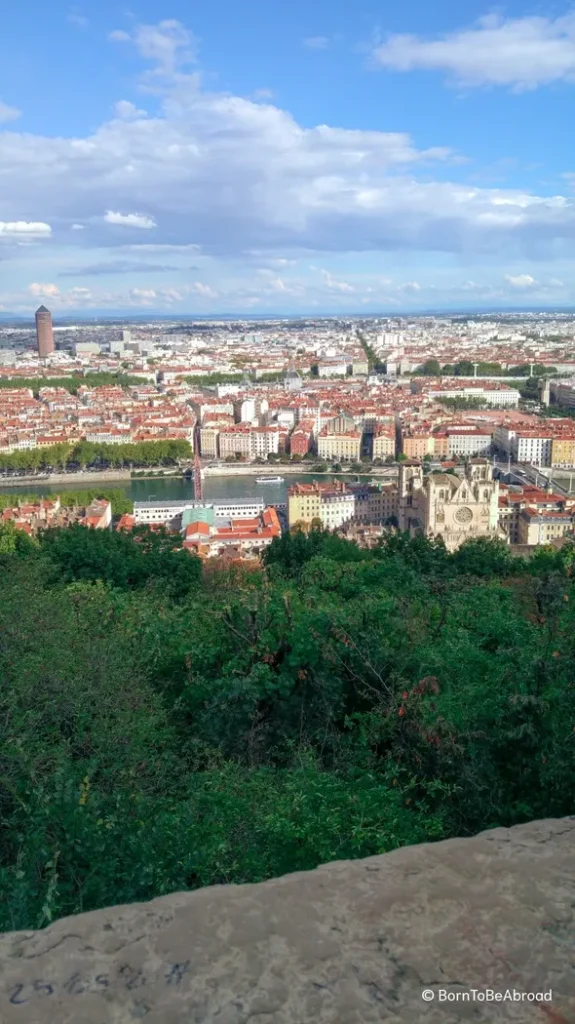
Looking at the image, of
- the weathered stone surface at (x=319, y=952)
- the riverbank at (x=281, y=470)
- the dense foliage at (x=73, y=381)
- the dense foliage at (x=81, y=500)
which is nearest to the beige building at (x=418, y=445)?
Answer: the riverbank at (x=281, y=470)

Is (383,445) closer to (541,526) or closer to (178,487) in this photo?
(178,487)

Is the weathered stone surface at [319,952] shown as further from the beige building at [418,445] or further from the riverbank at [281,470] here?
the beige building at [418,445]

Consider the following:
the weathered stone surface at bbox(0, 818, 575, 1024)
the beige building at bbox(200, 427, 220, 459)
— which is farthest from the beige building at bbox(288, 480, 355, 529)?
the weathered stone surface at bbox(0, 818, 575, 1024)

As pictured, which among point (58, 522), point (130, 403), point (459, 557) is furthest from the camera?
point (130, 403)

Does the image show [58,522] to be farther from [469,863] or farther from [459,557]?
[469,863]

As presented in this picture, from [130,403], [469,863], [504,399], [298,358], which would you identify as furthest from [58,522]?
[298,358]

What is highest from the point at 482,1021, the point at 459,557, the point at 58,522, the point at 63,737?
the point at 482,1021

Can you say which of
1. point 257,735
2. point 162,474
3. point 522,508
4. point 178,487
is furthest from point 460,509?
point 162,474
